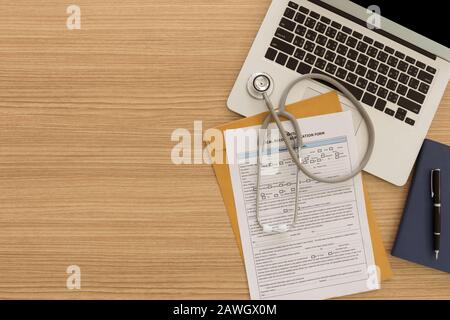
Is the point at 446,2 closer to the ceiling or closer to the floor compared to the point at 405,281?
closer to the ceiling

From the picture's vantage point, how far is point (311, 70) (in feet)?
2.38

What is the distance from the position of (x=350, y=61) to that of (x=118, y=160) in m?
0.44

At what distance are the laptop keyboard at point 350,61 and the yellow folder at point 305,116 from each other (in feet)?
0.16

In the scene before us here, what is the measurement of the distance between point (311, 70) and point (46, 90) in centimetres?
46

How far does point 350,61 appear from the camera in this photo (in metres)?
0.73

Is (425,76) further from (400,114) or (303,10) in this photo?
(303,10)

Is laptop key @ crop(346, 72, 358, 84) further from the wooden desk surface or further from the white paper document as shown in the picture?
the wooden desk surface

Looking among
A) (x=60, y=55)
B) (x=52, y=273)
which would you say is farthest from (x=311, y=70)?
(x=52, y=273)

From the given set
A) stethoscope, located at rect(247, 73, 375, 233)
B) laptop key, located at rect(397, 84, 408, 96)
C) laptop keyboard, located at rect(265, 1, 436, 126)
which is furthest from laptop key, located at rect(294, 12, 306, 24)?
laptop key, located at rect(397, 84, 408, 96)

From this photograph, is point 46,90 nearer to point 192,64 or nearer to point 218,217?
point 192,64
